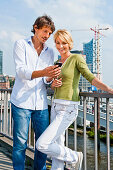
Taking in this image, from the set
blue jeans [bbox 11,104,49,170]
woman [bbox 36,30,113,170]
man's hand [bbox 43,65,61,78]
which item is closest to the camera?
man's hand [bbox 43,65,61,78]

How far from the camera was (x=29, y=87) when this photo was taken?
2158 millimetres

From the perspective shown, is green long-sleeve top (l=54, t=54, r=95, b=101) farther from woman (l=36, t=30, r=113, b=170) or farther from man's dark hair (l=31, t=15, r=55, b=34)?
man's dark hair (l=31, t=15, r=55, b=34)

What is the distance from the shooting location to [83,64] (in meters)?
2.01

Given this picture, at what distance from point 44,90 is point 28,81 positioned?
0.67ft

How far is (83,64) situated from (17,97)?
0.67 metres

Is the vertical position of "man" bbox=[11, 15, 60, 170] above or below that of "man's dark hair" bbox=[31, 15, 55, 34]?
below

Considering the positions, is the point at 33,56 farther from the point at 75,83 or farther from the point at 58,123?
the point at 58,123

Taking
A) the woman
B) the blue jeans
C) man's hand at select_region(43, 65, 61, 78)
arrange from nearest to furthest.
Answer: man's hand at select_region(43, 65, 61, 78), the woman, the blue jeans

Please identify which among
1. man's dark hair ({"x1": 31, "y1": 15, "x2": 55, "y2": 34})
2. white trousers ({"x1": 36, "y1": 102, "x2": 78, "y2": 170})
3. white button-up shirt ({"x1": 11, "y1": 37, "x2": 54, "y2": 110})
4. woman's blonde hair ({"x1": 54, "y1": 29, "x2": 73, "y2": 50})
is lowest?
white trousers ({"x1": 36, "y1": 102, "x2": 78, "y2": 170})

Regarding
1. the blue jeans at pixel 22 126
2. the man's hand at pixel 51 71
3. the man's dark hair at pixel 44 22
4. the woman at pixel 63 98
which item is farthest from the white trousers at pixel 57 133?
the man's dark hair at pixel 44 22

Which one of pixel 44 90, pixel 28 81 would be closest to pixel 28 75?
pixel 28 81

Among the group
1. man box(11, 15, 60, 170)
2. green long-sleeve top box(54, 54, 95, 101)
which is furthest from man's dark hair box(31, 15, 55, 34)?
green long-sleeve top box(54, 54, 95, 101)

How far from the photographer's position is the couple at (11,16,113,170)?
2.02 meters

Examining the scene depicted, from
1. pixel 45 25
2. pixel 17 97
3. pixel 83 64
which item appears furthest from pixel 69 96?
pixel 45 25
